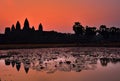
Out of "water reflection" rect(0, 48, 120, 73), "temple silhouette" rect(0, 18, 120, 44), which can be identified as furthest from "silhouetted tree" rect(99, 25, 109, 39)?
"water reflection" rect(0, 48, 120, 73)

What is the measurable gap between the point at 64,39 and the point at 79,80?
15324 cm

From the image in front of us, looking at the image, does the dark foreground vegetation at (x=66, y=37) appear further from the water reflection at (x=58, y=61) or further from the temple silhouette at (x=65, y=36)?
the water reflection at (x=58, y=61)

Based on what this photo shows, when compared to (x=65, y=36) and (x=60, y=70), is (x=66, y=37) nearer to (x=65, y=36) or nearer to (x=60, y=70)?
(x=65, y=36)

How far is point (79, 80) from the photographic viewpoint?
68.7ft

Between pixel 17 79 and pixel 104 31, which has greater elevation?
pixel 104 31

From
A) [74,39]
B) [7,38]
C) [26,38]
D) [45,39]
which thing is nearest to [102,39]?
[74,39]

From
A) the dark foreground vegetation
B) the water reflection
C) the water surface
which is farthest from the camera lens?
the dark foreground vegetation

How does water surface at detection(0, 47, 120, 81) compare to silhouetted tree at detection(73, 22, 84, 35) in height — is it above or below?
below

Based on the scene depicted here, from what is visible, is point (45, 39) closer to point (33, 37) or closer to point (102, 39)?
point (33, 37)

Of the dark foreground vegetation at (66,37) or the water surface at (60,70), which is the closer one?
the water surface at (60,70)

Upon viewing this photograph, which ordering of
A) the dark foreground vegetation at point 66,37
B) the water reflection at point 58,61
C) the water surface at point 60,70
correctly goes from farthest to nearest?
the dark foreground vegetation at point 66,37
the water reflection at point 58,61
the water surface at point 60,70

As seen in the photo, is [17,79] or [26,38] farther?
[26,38]

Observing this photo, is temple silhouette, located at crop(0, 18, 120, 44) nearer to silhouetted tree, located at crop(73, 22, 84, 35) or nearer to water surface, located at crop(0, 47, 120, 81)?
silhouetted tree, located at crop(73, 22, 84, 35)

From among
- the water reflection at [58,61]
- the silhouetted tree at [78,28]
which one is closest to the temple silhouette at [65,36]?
the silhouetted tree at [78,28]
